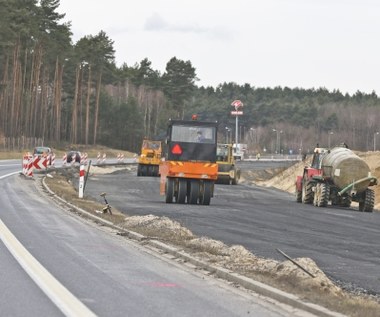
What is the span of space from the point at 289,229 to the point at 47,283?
1196 cm

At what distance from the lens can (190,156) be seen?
1180 inches

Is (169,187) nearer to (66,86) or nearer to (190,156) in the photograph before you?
(190,156)

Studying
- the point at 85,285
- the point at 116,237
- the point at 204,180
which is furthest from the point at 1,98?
the point at 85,285

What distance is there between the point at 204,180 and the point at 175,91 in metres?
102

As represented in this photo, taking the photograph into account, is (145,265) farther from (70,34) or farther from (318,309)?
(70,34)

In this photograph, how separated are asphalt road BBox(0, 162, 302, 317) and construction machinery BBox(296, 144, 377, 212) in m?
17.8

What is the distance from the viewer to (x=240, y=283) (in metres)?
10.9

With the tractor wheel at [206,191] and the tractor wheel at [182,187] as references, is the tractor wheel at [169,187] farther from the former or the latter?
the tractor wheel at [206,191]

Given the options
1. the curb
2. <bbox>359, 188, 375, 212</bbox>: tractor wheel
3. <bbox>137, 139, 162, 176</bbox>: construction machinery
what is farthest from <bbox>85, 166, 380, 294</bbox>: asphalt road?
<bbox>137, 139, 162, 176</bbox>: construction machinery

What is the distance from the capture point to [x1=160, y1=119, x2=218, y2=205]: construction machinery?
97.6 feet

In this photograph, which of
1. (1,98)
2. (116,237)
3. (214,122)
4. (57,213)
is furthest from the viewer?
(1,98)

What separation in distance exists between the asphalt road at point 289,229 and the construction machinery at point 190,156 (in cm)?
103

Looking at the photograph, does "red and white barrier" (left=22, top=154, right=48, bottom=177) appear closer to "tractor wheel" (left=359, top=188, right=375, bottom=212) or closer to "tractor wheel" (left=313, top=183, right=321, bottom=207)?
"tractor wheel" (left=313, top=183, right=321, bottom=207)

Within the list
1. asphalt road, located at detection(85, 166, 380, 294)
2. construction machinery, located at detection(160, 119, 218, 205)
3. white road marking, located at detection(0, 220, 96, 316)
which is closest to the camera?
white road marking, located at detection(0, 220, 96, 316)
